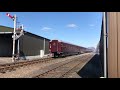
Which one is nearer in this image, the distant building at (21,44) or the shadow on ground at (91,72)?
the shadow on ground at (91,72)

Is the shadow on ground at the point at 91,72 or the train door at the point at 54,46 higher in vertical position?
the train door at the point at 54,46

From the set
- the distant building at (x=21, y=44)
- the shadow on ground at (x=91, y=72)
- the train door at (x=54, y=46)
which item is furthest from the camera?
the train door at (x=54, y=46)

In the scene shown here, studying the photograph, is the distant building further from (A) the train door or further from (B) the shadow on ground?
(B) the shadow on ground

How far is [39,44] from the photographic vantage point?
189 ft

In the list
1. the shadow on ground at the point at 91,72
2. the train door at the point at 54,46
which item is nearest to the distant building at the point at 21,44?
the train door at the point at 54,46

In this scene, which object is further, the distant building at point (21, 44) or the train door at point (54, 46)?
the train door at point (54, 46)

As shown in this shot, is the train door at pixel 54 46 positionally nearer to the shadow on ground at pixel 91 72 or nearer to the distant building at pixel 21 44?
the distant building at pixel 21 44

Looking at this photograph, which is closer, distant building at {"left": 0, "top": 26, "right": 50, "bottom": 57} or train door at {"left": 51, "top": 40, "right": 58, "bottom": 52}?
distant building at {"left": 0, "top": 26, "right": 50, "bottom": 57}

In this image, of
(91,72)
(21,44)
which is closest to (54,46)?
(21,44)

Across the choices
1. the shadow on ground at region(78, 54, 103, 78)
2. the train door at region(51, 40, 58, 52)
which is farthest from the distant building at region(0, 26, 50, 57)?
the shadow on ground at region(78, 54, 103, 78)

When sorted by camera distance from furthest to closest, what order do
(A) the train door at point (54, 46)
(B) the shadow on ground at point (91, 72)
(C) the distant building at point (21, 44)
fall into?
(A) the train door at point (54, 46) < (C) the distant building at point (21, 44) < (B) the shadow on ground at point (91, 72)

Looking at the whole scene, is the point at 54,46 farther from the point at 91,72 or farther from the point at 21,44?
the point at 91,72

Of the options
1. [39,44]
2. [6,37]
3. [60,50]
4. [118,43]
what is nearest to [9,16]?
[6,37]
